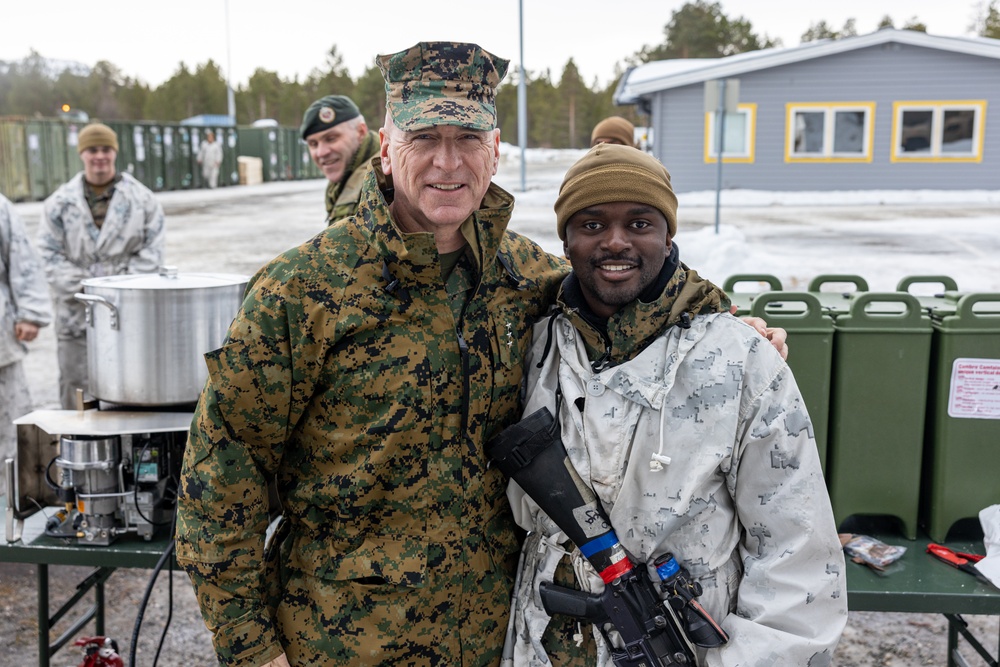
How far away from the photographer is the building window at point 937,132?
22.1 meters

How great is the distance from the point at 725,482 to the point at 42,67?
87.8m

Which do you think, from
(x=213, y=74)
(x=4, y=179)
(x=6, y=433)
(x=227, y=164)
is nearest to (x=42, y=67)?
(x=213, y=74)

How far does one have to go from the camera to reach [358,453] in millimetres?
2043

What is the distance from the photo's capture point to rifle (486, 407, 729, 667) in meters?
2.01

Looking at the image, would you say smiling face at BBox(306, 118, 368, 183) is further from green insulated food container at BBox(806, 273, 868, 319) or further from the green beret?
green insulated food container at BBox(806, 273, 868, 319)

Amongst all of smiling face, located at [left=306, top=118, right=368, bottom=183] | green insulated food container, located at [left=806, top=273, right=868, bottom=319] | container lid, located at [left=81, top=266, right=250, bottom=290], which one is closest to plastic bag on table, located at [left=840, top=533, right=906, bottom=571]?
green insulated food container, located at [left=806, top=273, right=868, bottom=319]

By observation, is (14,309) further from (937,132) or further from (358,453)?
(937,132)

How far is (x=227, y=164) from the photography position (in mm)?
33000

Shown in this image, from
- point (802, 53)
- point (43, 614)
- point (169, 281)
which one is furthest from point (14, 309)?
point (802, 53)

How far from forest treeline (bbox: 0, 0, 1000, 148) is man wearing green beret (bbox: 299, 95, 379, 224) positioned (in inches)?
2058

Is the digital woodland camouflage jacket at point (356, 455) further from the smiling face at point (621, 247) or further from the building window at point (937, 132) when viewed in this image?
the building window at point (937, 132)

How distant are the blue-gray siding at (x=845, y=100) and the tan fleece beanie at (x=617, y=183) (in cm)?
2164

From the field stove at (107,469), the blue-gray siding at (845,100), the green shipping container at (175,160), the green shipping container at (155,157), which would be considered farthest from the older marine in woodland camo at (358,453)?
the green shipping container at (175,160)

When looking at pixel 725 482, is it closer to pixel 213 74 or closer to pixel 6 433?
pixel 6 433
